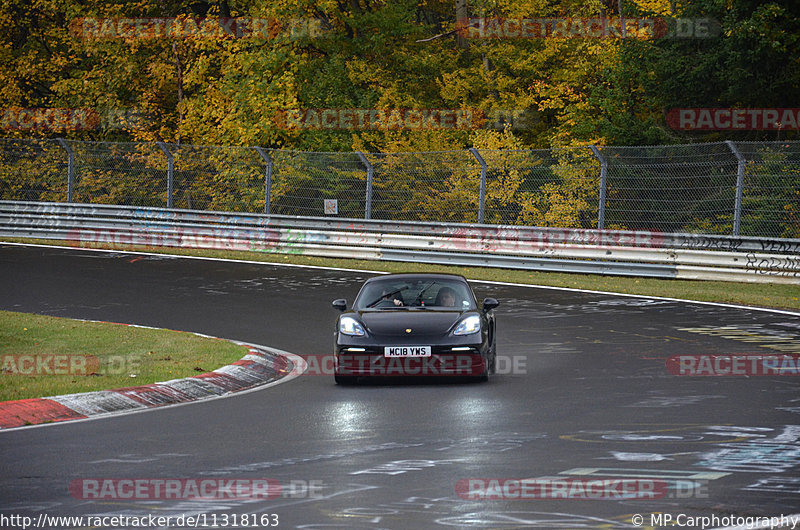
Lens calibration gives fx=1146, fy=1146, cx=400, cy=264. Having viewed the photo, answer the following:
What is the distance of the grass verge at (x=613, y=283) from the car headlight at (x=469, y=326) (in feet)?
29.4

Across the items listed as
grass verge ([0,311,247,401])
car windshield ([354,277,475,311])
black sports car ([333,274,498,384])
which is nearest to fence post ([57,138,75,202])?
grass verge ([0,311,247,401])

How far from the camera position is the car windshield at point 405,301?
42.8 ft

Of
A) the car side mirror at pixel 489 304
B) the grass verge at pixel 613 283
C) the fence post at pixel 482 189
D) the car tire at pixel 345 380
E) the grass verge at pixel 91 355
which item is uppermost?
the fence post at pixel 482 189

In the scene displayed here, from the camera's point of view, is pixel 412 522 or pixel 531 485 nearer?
pixel 412 522

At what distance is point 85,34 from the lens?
4359 centimetres

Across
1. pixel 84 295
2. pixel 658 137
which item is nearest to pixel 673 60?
pixel 658 137

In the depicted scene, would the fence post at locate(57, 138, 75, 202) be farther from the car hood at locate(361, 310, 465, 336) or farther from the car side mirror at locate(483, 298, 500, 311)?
the car side mirror at locate(483, 298, 500, 311)

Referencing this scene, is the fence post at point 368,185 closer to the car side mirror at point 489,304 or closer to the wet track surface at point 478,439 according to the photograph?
the wet track surface at point 478,439

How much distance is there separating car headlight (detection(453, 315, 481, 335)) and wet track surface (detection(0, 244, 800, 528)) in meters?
0.58

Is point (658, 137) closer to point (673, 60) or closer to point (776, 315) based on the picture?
point (673, 60)

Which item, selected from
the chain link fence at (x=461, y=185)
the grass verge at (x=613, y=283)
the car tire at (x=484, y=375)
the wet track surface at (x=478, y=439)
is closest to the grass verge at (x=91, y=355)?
the wet track surface at (x=478, y=439)

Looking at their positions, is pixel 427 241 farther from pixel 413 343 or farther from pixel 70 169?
pixel 413 343

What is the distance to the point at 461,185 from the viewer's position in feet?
86.5

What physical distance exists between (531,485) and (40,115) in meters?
40.1
